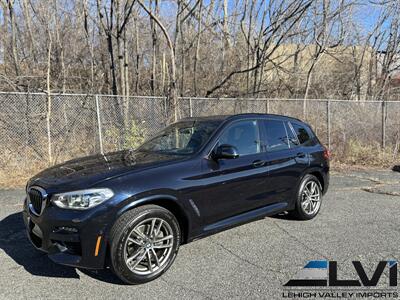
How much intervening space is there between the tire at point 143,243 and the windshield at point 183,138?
97cm

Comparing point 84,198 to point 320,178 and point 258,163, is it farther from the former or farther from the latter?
point 320,178

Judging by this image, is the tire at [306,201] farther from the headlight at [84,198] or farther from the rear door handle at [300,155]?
the headlight at [84,198]

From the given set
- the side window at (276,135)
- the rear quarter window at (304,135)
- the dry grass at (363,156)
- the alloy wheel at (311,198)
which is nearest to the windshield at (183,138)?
the side window at (276,135)

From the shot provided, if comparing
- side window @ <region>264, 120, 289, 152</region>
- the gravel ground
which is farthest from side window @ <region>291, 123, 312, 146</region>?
the gravel ground

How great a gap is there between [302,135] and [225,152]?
2.25 m

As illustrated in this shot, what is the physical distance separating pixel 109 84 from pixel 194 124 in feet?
29.1

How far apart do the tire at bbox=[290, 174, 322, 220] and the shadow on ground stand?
9.90 ft

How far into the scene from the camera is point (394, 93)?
18.6 m

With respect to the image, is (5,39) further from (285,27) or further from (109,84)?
(285,27)

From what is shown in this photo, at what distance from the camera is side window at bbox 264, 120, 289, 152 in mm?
5199

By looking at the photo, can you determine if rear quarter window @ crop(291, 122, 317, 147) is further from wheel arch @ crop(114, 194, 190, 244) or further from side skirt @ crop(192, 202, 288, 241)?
wheel arch @ crop(114, 194, 190, 244)

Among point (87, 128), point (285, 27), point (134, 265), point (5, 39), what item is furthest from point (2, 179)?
point (285, 27)

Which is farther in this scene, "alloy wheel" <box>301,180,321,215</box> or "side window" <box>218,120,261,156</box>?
"alloy wheel" <box>301,180,321,215</box>

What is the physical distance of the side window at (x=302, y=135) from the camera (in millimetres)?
5844
